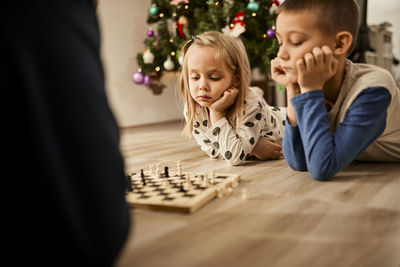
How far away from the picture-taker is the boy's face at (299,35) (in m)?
1.00

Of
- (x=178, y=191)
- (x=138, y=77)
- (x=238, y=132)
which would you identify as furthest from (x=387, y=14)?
(x=178, y=191)

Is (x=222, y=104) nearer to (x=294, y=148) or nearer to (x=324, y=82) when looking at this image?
(x=294, y=148)

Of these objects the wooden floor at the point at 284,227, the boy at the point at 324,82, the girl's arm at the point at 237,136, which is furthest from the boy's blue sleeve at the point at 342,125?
the girl's arm at the point at 237,136

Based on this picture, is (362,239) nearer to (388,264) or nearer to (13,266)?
(388,264)

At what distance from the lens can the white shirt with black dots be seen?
1.43 m

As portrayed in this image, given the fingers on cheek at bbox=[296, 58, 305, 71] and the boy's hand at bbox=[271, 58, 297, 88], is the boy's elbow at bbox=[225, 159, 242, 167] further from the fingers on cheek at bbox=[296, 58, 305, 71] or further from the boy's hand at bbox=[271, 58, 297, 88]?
the fingers on cheek at bbox=[296, 58, 305, 71]

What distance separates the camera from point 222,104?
1.44 m

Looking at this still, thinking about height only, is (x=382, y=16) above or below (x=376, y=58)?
above

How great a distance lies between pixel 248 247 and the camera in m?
0.65

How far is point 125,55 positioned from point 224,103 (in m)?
2.70

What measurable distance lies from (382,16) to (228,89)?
4261 mm

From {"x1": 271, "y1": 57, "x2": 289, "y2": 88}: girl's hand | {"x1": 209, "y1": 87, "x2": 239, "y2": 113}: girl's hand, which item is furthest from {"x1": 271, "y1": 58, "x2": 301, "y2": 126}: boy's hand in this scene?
{"x1": 209, "y1": 87, "x2": 239, "y2": 113}: girl's hand

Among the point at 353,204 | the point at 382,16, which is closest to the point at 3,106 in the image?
the point at 353,204

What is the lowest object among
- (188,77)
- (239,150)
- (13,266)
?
(239,150)
